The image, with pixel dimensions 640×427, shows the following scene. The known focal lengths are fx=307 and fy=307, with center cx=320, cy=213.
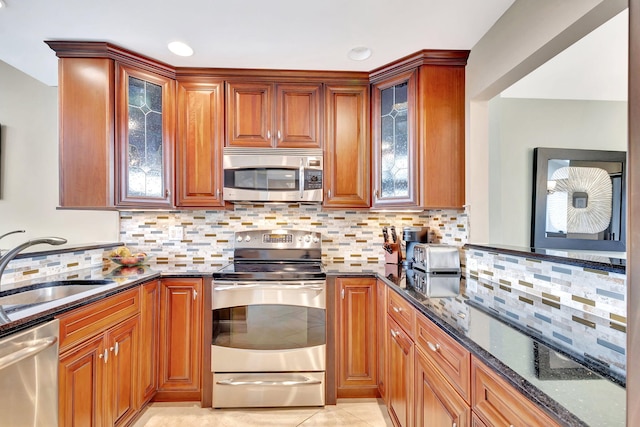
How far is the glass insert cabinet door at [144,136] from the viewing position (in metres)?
2.08

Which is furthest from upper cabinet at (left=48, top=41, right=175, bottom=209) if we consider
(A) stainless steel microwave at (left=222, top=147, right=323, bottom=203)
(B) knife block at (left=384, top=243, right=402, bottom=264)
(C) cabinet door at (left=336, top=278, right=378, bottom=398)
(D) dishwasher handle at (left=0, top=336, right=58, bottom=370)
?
(B) knife block at (left=384, top=243, right=402, bottom=264)

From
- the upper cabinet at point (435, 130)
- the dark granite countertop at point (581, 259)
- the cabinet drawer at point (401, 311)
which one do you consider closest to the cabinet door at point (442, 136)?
the upper cabinet at point (435, 130)

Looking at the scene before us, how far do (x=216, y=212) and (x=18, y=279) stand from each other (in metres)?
1.24

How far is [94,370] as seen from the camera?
1.47 meters

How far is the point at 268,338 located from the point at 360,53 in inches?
78.1

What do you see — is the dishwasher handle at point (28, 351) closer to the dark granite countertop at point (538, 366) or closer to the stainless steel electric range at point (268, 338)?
the stainless steel electric range at point (268, 338)

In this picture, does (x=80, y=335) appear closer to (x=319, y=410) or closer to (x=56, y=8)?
(x=319, y=410)

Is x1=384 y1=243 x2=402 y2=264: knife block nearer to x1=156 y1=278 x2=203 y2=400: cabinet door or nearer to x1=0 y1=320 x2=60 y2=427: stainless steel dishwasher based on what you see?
x1=156 y1=278 x2=203 y2=400: cabinet door

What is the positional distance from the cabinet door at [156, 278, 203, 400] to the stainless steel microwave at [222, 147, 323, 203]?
2.40ft

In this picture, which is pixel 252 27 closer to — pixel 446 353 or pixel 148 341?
pixel 446 353

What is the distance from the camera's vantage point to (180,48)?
200 cm

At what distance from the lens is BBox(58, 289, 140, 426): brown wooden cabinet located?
1.31m

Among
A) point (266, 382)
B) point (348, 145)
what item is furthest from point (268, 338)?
point (348, 145)

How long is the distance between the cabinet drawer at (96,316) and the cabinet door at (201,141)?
2.58 feet
